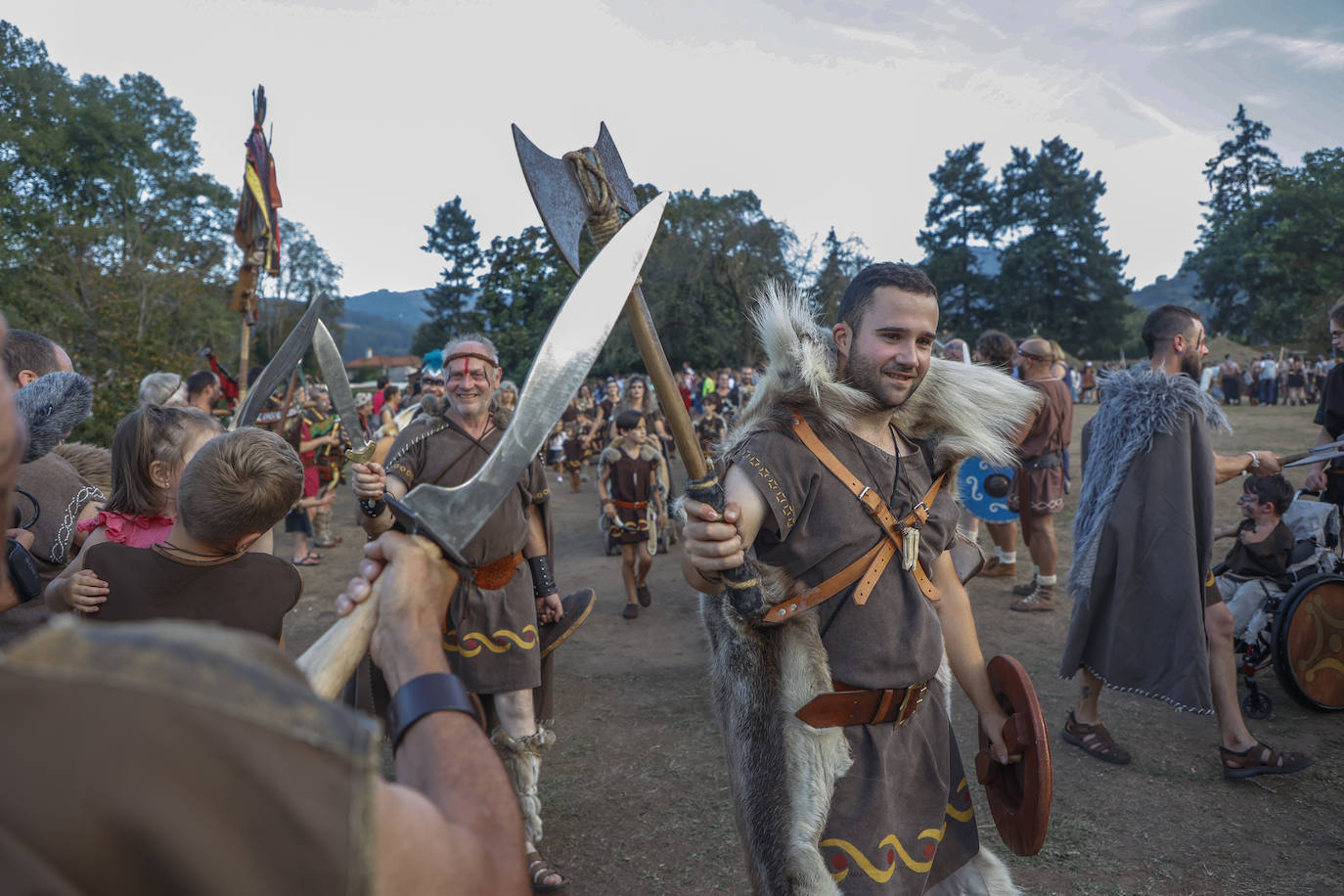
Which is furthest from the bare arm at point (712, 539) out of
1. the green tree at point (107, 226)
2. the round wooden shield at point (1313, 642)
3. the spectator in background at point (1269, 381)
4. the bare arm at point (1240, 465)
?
the spectator in background at point (1269, 381)

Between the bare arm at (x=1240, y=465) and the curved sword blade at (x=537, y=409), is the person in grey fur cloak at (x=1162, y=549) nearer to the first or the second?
the bare arm at (x=1240, y=465)

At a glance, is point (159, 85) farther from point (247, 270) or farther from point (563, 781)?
point (563, 781)

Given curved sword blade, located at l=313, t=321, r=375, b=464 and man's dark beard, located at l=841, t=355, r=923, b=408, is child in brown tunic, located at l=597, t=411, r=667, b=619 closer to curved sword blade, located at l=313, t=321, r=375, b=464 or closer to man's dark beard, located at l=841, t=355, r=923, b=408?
curved sword blade, located at l=313, t=321, r=375, b=464

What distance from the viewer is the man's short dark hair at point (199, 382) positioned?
227 inches

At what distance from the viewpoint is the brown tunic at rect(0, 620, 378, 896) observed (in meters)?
0.53

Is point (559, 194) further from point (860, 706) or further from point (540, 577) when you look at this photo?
point (540, 577)

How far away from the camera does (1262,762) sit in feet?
12.1

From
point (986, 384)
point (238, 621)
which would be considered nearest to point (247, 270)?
point (238, 621)

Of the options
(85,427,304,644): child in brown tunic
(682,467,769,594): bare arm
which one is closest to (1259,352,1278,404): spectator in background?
(682,467,769,594): bare arm

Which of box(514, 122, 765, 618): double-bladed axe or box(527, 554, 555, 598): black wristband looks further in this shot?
box(527, 554, 555, 598): black wristband

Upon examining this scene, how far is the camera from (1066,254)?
4728cm

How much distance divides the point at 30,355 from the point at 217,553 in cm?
177

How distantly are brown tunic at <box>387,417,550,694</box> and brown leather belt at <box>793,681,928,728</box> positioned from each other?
6.03 feet

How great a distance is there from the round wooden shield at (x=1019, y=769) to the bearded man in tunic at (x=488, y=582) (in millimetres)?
1937
